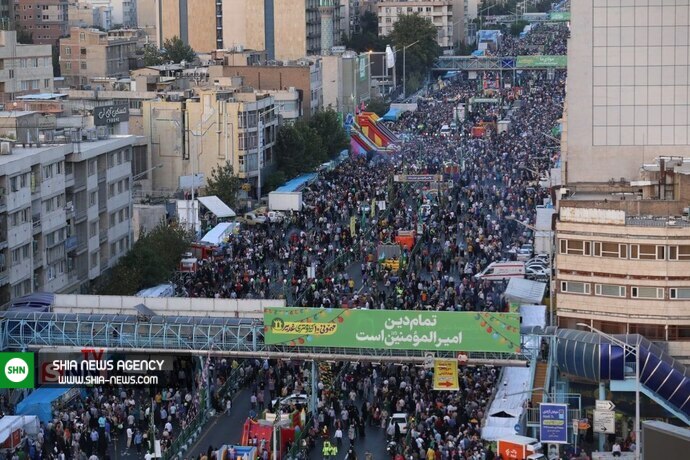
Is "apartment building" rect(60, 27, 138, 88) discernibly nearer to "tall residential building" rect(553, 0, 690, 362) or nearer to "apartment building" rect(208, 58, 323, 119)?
"apartment building" rect(208, 58, 323, 119)

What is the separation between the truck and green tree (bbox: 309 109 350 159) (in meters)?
20.5

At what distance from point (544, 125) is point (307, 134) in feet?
91.9

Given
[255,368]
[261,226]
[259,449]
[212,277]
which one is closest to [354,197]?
[261,226]

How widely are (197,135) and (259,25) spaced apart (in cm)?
4959

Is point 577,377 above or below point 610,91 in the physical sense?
below

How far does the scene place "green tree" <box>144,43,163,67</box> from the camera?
124 m

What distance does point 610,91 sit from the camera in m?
60.2

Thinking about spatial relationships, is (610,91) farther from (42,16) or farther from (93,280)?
(42,16)

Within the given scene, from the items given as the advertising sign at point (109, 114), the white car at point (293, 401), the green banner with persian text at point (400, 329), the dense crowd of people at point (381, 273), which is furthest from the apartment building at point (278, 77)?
the green banner with persian text at point (400, 329)

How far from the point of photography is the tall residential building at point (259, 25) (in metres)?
131

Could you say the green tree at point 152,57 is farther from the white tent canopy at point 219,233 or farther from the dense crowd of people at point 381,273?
the white tent canopy at point 219,233

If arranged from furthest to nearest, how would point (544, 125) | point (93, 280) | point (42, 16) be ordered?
point (42, 16)
point (544, 125)
point (93, 280)

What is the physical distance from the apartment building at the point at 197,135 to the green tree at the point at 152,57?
131ft

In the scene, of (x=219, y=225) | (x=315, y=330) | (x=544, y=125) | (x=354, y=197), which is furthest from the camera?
(x=544, y=125)
